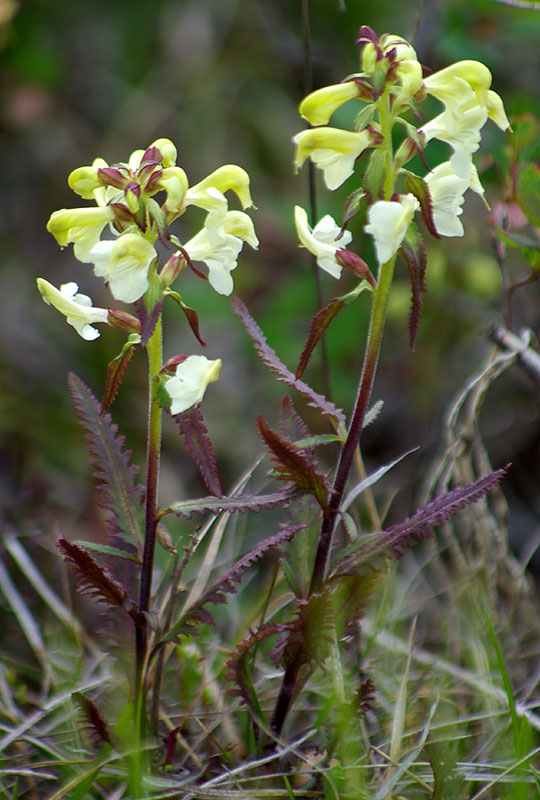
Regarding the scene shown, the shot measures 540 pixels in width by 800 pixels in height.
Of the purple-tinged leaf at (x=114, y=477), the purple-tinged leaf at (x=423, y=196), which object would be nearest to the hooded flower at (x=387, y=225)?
the purple-tinged leaf at (x=423, y=196)

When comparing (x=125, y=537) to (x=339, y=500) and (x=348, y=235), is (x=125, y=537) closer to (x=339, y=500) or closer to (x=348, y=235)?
(x=339, y=500)

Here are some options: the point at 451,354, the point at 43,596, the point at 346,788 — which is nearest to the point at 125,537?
the point at 346,788

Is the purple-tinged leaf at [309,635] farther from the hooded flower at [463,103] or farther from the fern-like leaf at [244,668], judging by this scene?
the hooded flower at [463,103]

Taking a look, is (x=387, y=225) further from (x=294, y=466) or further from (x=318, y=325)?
(x=294, y=466)

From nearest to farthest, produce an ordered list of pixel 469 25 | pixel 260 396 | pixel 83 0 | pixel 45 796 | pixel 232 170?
pixel 232 170 → pixel 45 796 → pixel 469 25 → pixel 260 396 → pixel 83 0

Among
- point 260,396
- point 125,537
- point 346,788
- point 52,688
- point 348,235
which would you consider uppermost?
point 348,235

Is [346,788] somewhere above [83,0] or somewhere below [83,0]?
below

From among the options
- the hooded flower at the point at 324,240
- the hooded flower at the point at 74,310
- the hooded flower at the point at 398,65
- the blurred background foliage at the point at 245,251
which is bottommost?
the blurred background foliage at the point at 245,251
